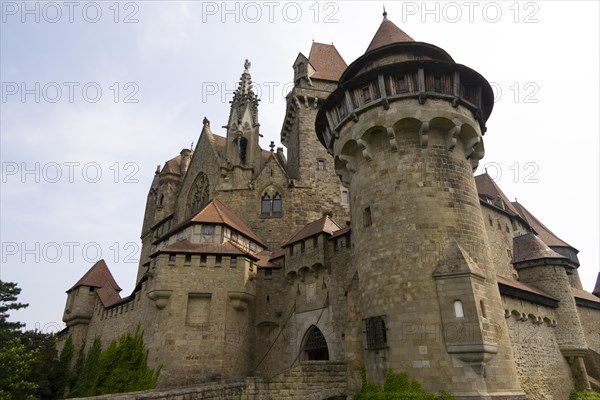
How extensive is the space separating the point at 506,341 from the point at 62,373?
87.9 feet

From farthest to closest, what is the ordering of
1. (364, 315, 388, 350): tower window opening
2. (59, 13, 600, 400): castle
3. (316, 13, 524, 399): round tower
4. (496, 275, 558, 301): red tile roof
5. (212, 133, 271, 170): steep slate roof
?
(212, 133, 271, 170): steep slate roof → (496, 275, 558, 301): red tile roof → (364, 315, 388, 350): tower window opening → (59, 13, 600, 400): castle → (316, 13, 524, 399): round tower

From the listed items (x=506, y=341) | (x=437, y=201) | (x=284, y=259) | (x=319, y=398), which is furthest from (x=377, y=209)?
(x=284, y=259)

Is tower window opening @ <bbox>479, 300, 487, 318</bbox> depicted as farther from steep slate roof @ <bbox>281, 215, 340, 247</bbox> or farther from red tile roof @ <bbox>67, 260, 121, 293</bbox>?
red tile roof @ <bbox>67, 260, 121, 293</bbox>

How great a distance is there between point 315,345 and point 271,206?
37.1 feet

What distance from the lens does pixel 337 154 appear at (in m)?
14.9

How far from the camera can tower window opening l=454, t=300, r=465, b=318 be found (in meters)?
10.9

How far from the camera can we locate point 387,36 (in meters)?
15.7

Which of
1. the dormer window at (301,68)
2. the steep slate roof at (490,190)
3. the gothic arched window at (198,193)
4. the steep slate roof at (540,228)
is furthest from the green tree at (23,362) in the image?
the steep slate roof at (540,228)

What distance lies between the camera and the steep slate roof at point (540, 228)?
1334 inches

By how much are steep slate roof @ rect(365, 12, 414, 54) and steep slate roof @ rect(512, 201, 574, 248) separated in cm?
2408

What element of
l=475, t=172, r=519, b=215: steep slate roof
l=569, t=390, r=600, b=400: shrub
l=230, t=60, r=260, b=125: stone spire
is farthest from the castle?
l=230, t=60, r=260, b=125: stone spire

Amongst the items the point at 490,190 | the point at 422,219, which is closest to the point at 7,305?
the point at 422,219

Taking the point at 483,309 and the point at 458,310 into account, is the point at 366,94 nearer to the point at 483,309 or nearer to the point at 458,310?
the point at 458,310

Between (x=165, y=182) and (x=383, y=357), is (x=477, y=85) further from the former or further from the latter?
(x=165, y=182)
